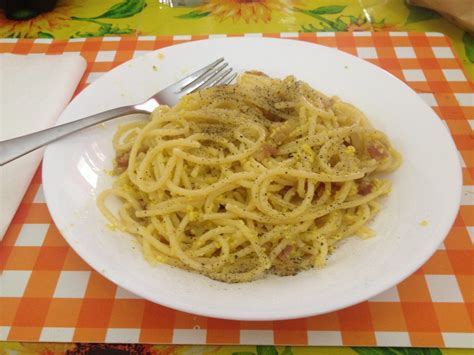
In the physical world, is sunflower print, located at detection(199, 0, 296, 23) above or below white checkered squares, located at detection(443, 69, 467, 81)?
above

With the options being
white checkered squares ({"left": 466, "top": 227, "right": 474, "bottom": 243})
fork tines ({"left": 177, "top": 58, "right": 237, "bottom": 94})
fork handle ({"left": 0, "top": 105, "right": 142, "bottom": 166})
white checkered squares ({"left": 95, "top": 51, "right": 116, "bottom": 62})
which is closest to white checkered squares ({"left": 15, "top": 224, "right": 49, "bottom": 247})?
fork handle ({"left": 0, "top": 105, "right": 142, "bottom": 166})

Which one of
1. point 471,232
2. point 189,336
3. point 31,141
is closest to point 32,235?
point 31,141

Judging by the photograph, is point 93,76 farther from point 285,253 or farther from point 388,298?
point 388,298

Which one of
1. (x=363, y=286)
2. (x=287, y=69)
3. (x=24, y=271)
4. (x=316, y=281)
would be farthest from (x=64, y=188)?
(x=287, y=69)

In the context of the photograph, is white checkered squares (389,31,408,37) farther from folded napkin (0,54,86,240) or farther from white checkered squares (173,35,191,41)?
folded napkin (0,54,86,240)

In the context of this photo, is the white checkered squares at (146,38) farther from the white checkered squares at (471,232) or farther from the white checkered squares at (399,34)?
the white checkered squares at (471,232)

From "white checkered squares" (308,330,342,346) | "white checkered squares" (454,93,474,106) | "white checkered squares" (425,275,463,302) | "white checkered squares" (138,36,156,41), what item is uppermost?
"white checkered squares" (138,36,156,41)

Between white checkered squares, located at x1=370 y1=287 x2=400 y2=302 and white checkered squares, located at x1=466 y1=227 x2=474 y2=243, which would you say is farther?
white checkered squares, located at x1=466 y1=227 x2=474 y2=243
